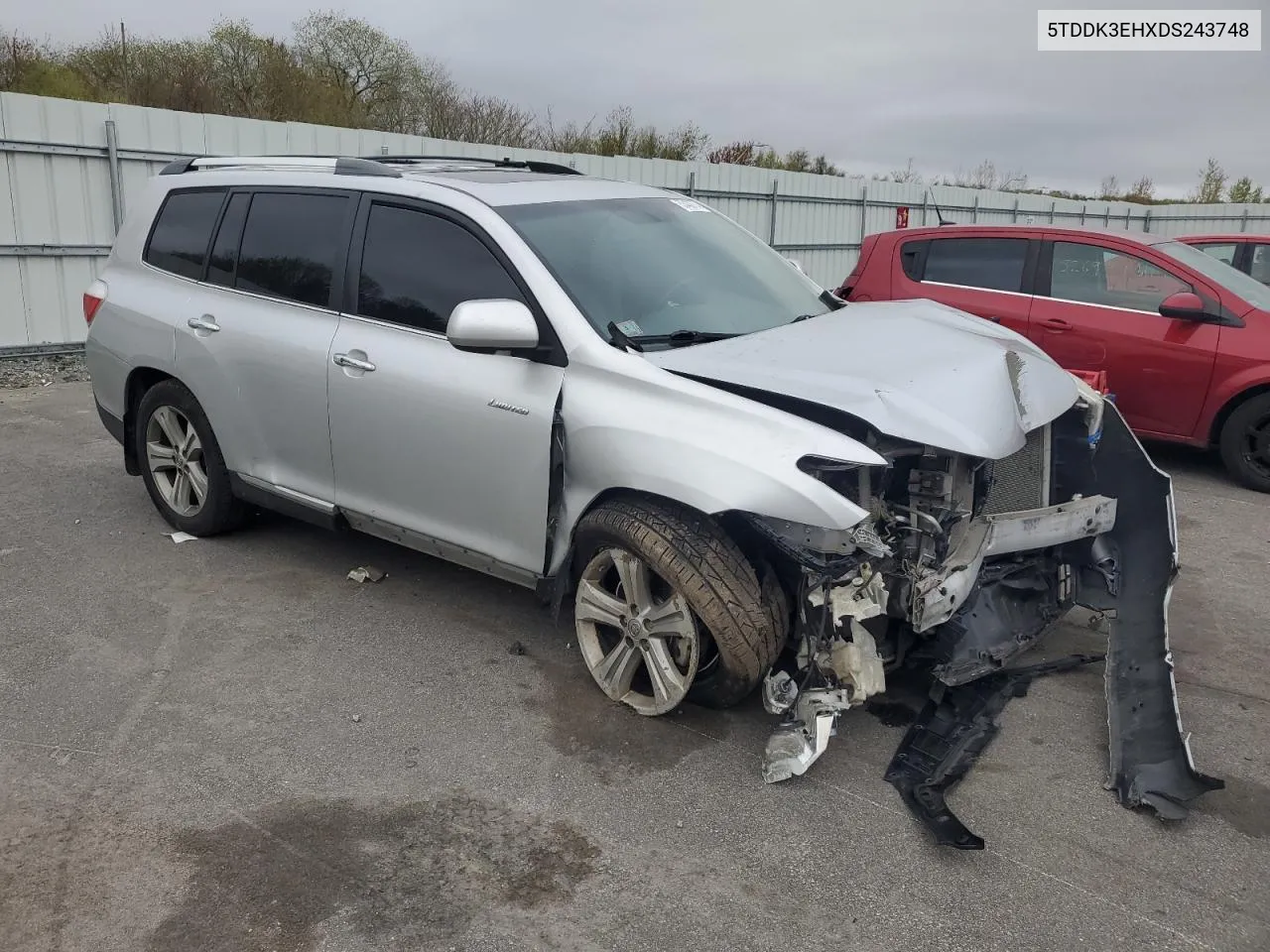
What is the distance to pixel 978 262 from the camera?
7871 mm

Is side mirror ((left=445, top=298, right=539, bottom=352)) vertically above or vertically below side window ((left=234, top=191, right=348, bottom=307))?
below

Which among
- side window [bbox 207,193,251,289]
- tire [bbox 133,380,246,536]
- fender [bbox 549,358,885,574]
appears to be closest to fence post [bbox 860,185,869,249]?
side window [bbox 207,193,251,289]

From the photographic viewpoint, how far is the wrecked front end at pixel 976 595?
10.8 feet

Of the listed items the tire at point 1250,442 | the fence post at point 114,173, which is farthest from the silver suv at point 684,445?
the fence post at point 114,173

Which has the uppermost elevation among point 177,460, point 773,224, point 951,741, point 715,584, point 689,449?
point 773,224

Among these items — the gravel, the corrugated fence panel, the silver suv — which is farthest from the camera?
the corrugated fence panel

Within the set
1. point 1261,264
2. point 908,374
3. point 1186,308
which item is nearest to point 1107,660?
point 908,374

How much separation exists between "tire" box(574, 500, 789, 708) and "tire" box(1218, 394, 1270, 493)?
16.4 feet

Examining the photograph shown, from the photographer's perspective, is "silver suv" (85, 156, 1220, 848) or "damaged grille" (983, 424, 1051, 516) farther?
"damaged grille" (983, 424, 1051, 516)

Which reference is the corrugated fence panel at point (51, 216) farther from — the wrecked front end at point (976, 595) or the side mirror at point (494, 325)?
the wrecked front end at point (976, 595)

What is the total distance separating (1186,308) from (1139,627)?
12.7ft

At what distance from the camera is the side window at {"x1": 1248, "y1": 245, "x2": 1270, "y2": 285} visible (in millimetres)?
8641

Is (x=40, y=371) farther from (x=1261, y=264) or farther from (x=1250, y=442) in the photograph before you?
(x=1261, y=264)

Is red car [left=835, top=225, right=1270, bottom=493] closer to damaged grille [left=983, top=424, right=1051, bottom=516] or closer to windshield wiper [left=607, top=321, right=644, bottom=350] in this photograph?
damaged grille [left=983, top=424, right=1051, bottom=516]
